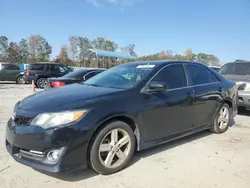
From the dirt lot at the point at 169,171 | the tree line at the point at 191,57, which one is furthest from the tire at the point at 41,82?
the tree line at the point at 191,57

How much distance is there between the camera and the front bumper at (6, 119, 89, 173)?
3.12m

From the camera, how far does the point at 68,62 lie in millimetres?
48344

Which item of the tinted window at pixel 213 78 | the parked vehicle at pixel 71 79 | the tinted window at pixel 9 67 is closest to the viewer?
the tinted window at pixel 213 78

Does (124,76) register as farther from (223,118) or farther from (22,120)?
(223,118)

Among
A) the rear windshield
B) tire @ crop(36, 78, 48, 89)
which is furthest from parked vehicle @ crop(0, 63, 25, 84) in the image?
tire @ crop(36, 78, 48, 89)

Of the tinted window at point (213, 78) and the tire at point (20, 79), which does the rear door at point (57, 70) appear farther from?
the tinted window at point (213, 78)

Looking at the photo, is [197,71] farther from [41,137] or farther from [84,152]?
[41,137]

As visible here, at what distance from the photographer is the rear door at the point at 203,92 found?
4918mm

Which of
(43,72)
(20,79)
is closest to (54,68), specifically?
(43,72)

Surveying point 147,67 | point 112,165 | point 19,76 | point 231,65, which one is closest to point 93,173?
point 112,165

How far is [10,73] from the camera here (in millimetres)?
19438

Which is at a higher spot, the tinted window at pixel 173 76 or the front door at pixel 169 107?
the tinted window at pixel 173 76

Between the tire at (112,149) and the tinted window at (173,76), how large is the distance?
1073mm

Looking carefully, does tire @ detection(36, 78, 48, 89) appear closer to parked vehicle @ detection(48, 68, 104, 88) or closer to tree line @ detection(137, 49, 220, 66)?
parked vehicle @ detection(48, 68, 104, 88)
